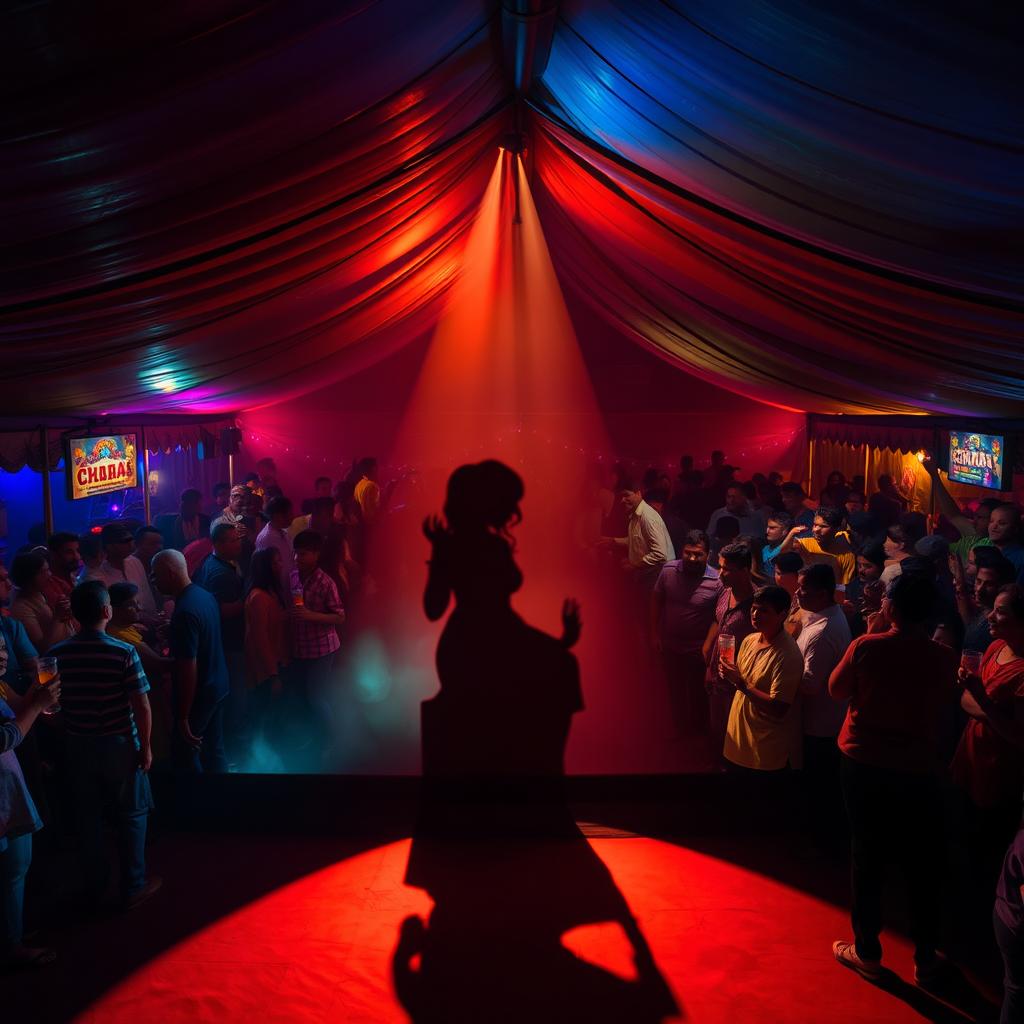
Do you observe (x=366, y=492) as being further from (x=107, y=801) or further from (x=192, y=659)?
(x=107, y=801)

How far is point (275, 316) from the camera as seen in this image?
15.6 ft

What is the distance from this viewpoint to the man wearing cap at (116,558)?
17.0 feet

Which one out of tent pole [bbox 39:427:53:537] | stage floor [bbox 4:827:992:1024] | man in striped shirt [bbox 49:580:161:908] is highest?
tent pole [bbox 39:427:53:537]

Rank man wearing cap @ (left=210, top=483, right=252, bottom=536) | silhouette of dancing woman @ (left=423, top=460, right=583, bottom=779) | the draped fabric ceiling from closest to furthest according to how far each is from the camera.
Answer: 1. the draped fabric ceiling
2. silhouette of dancing woman @ (left=423, top=460, right=583, bottom=779)
3. man wearing cap @ (left=210, top=483, right=252, bottom=536)

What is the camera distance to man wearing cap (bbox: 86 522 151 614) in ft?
17.0

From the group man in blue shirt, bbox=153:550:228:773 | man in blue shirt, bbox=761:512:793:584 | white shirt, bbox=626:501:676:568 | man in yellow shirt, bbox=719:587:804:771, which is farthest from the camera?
white shirt, bbox=626:501:676:568

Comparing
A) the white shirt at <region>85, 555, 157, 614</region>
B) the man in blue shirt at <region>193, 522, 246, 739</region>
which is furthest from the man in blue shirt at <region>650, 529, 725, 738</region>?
the white shirt at <region>85, 555, 157, 614</region>

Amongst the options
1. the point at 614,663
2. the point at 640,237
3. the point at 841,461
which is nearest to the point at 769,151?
the point at 640,237

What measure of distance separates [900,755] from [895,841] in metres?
0.33

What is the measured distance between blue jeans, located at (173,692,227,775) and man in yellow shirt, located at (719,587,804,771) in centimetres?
258

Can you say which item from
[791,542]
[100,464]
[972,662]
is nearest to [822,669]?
[972,662]

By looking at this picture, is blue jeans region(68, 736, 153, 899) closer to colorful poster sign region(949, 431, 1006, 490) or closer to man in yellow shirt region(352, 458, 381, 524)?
man in yellow shirt region(352, 458, 381, 524)

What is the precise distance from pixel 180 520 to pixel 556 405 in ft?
23.9

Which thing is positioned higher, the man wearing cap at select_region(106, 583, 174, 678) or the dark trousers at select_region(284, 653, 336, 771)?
the man wearing cap at select_region(106, 583, 174, 678)
